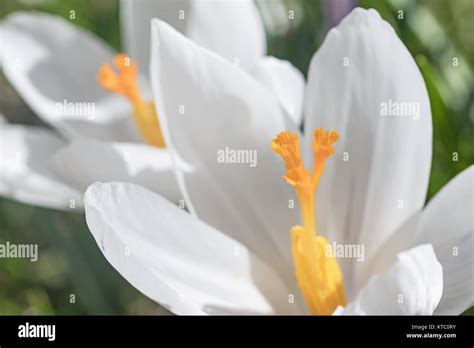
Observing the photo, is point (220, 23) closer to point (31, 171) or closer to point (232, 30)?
point (232, 30)

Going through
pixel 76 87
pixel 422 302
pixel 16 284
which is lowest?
pixel 422 302

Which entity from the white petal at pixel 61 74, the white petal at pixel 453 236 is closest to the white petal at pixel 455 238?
the white petal at pixel 453 236

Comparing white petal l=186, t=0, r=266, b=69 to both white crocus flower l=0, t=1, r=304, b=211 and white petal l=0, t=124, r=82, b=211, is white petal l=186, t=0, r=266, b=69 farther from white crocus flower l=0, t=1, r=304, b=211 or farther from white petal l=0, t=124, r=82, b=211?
white petal l=0, t=124, r=82, b=211

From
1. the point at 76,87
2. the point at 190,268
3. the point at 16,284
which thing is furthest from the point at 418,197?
the point at 16,284

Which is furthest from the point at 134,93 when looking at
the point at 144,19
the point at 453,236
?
the point at 453,236

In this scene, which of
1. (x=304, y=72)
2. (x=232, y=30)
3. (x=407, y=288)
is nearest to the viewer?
(x=407, y=288)
